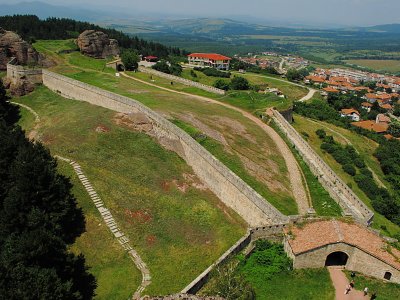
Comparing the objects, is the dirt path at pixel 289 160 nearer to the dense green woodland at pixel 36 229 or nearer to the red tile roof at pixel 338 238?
the red tile roof at pixel 338 238

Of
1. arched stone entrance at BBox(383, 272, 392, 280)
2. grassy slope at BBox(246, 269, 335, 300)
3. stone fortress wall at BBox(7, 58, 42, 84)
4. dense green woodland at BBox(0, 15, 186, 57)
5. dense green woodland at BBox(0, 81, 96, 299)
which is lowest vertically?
grassy slope at BBox(246, 269, 335, 300)

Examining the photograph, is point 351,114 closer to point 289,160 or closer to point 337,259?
point 289,160

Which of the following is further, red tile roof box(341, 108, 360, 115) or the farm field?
red tile roof box(341, 108, 360, 115)

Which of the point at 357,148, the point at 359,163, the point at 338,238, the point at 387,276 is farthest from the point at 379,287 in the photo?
the point at 357,148

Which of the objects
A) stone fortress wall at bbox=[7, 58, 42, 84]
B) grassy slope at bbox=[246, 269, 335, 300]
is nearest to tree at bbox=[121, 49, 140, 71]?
stone fortress wall at bbox=[7, 58, 42, 84]

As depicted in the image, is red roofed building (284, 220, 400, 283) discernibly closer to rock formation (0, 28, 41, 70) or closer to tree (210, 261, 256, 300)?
tree (210, 261, 256, 300)

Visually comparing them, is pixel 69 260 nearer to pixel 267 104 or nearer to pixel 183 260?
pixel 183 260

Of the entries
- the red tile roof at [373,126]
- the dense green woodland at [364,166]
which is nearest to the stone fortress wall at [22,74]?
the dense green woodland at [364,166]

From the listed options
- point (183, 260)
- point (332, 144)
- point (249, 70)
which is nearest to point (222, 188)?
point (183, 260)
